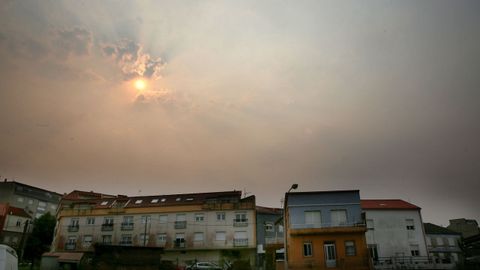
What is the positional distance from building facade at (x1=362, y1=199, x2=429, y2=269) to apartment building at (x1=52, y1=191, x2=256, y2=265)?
51.4 feet

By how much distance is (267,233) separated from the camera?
54.8m

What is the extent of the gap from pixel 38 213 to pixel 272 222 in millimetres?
59937

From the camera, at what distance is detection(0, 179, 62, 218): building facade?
270 ft

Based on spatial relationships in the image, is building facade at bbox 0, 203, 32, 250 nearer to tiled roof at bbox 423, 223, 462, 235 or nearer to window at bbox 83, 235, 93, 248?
window at bbox 83, 235, 93, 248

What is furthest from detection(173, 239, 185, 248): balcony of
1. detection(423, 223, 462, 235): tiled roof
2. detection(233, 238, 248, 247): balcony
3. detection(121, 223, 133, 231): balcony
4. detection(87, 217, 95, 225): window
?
detection(423, 223, 462, 235): tiled roof

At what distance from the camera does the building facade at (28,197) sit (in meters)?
82.2

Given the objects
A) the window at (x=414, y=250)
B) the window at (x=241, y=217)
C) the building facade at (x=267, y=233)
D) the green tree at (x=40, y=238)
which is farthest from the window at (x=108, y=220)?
the window at (x=414, y=250)

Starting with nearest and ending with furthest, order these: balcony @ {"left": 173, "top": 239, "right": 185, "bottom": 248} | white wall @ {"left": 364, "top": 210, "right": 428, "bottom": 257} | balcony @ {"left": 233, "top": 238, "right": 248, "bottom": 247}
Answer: white wall @ {"left": 364, "top": 210, "right": 428, "bottom": 257} < balcony @ {"left": 233, "top": 238, "right": 248, "bottom": 247} < balcony @ {"left": 173, "top": 239, "right": 185, "bottom": 248}

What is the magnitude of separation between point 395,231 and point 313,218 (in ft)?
47.3

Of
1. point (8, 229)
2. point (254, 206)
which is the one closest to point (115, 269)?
point (254, 206)

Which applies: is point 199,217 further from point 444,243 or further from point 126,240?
point 444,243

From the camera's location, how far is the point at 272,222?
2207 inches

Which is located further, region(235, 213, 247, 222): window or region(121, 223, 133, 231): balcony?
region(121, 223, 133, 231): balcony

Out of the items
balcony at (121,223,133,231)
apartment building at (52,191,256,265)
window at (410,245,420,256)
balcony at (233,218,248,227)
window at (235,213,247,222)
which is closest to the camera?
window at (410,245,420,256)
